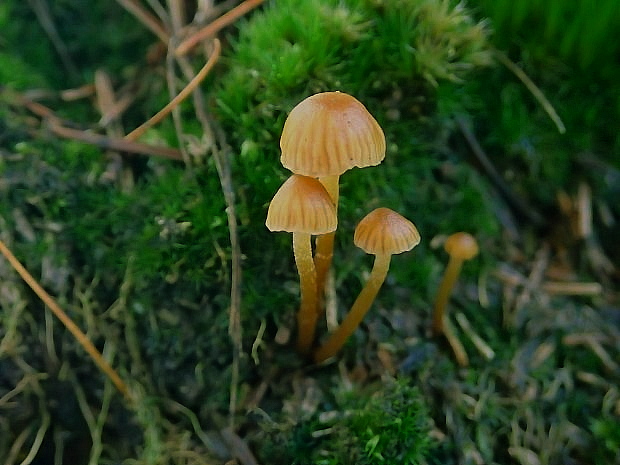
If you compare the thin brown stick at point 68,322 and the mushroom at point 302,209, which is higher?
the mushroom at point 302,209

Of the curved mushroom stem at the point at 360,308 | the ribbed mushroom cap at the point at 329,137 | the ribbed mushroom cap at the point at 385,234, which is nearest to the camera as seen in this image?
the ribbed mushroom cap at the point at 329,137

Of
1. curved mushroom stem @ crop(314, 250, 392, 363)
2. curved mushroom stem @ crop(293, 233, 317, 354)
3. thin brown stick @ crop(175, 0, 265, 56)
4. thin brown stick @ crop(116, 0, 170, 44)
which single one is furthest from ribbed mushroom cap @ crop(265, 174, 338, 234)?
thin brown stick @ crop(116, 0, 170, 44)

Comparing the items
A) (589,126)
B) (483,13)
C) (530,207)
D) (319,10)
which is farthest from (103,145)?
(589,126)

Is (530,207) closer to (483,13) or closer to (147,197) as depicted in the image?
(483,13)

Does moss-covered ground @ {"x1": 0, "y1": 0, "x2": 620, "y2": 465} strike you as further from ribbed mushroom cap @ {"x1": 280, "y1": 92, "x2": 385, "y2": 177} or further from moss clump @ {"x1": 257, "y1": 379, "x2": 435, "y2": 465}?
ribbed mushroom cap @ {"x1": 280, "y1": 92, "x2": 385, "y2": 177}

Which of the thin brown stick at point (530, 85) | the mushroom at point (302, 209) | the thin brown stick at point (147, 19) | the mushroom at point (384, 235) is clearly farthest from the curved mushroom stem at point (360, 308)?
the thin brown stick at point (147, 19)

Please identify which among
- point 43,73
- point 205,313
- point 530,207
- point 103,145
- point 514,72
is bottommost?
point 530,207

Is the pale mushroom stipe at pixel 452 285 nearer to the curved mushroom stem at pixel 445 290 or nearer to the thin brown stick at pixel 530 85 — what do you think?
the curved mushroom stem at pixel 445 290
